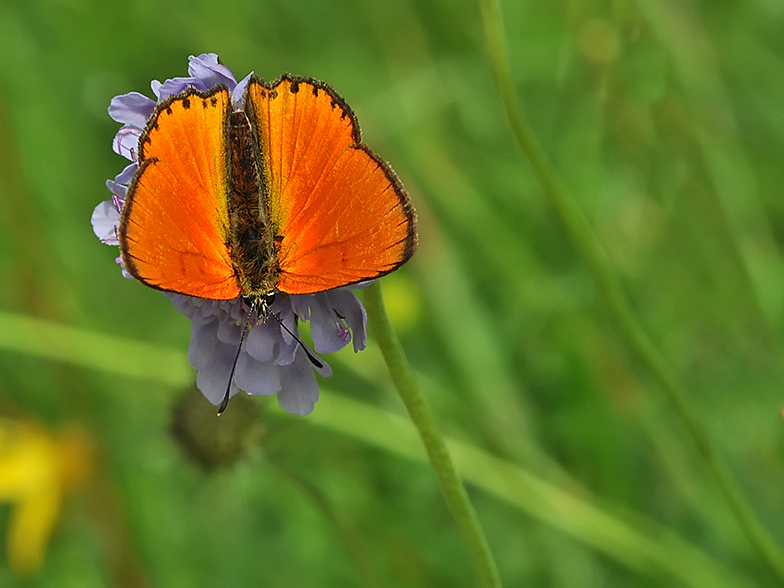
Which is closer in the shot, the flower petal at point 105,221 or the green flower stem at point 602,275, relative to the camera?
the flower petal at point 105,221

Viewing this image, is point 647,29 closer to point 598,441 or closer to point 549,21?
point 549,21

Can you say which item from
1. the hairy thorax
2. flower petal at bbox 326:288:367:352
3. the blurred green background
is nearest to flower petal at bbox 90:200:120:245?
the hairy thorax

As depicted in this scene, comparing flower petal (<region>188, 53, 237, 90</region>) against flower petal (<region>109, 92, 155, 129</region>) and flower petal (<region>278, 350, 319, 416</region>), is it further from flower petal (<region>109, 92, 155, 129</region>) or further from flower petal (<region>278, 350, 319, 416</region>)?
flower petal (<region>278, 350, 319, 416</region>)

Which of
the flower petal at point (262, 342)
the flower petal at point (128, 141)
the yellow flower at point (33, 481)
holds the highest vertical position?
the flower petal at point (128, 141)

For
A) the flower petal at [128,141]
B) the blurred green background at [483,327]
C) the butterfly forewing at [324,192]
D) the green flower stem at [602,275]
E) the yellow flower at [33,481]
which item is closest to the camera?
the butterfly forewing at [324,192]

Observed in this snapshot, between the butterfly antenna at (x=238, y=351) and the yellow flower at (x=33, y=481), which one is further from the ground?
the butterfly antenna at (x=238, y=351)

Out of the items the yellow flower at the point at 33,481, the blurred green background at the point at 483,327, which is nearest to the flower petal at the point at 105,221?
the blurred green background at the point at 483,327

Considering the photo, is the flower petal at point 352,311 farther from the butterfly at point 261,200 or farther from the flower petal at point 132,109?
the flower petal at point 132,109
